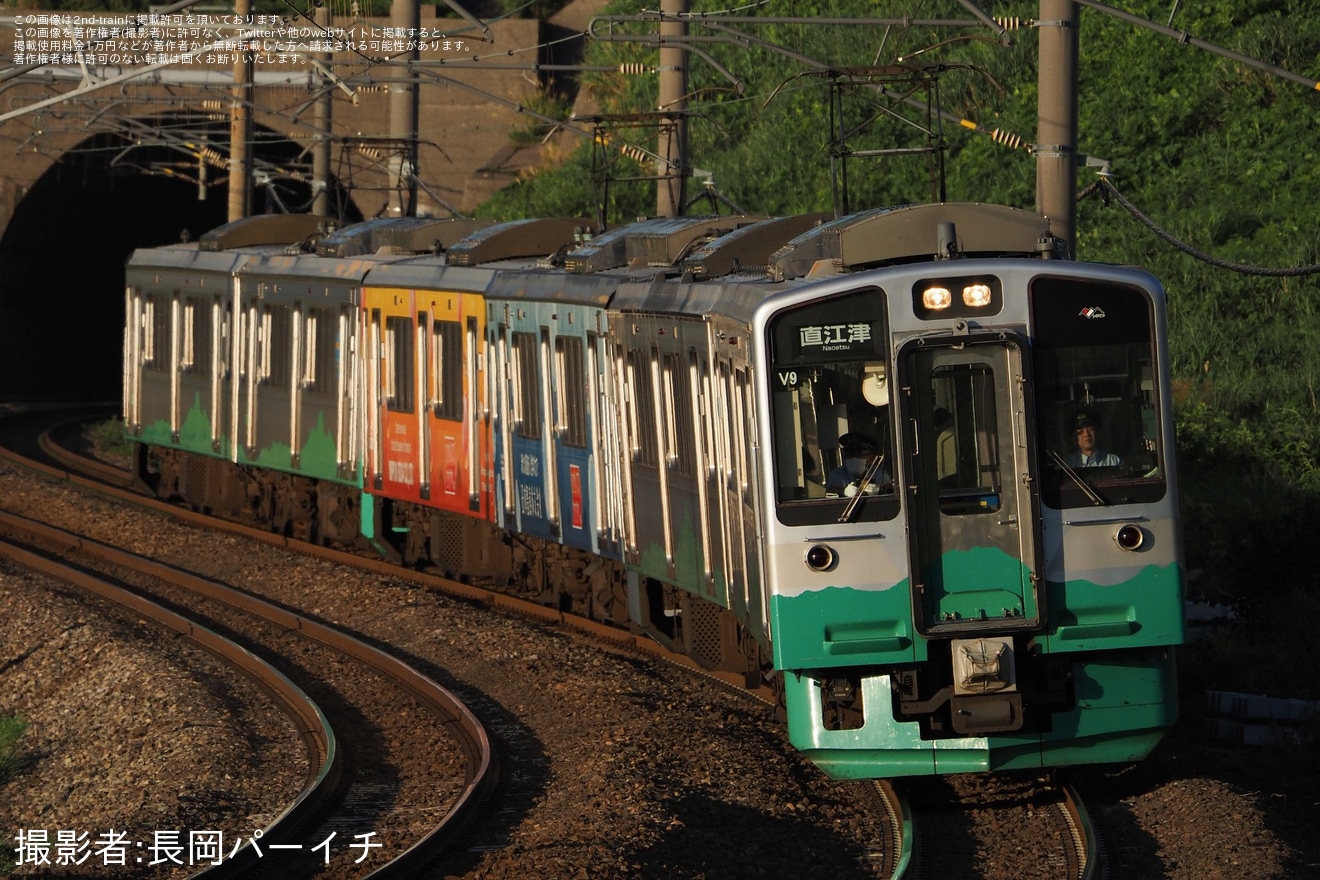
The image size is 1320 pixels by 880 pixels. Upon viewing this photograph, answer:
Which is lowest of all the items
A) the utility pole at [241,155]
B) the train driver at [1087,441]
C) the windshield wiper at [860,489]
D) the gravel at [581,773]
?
the gravel at [581,773]

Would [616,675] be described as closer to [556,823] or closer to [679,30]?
[556,823]

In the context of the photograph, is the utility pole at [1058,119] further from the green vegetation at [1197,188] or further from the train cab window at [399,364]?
the train cab window at [399,364]

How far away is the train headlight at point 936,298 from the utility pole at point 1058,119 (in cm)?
334

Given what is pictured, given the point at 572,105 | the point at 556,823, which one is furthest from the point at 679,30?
the point at 572,105

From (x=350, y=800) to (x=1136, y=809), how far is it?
3.75m

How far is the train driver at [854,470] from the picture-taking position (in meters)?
9.38

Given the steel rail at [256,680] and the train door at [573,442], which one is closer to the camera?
the steel rail at [256,680]

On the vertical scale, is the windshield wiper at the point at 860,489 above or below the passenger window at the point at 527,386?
below

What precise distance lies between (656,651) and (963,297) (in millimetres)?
5834

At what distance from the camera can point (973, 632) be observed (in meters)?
9.29

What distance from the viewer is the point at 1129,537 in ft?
31.0

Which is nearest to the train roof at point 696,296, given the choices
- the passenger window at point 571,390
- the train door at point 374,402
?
the passenger window at point 571,390

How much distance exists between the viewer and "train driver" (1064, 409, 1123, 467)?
31.0 feet

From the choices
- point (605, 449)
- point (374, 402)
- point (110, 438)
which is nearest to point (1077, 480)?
point (605, 449)
